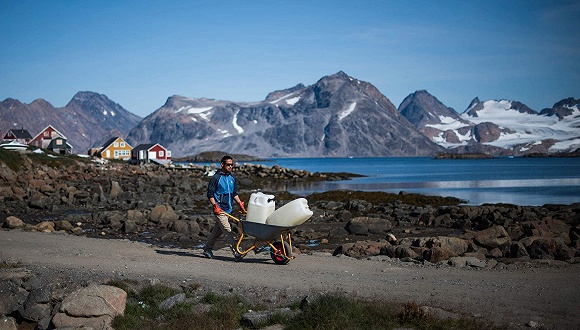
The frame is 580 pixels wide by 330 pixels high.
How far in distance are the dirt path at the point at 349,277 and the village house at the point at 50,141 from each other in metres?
100

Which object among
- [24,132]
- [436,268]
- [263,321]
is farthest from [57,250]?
[24,132]

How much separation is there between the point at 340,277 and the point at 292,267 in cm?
152

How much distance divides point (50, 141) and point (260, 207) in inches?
4378

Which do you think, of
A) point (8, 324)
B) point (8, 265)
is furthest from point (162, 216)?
point (8, 324)

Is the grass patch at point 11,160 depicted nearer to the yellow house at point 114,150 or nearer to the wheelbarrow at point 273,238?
the wheelbarrow at point 273,238

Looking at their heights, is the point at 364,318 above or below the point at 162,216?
above

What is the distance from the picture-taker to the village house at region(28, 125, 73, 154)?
110 meters

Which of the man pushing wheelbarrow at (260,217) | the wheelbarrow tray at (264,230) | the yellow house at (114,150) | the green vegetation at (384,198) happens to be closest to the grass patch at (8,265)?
the man pushing wheelbarrow at (260,217)

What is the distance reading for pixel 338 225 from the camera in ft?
90.1

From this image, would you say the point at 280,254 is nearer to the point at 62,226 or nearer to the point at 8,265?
the point at 8,265

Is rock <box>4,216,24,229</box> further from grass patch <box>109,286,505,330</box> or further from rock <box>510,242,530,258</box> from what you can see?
rock <box>510,242,530,258</box>

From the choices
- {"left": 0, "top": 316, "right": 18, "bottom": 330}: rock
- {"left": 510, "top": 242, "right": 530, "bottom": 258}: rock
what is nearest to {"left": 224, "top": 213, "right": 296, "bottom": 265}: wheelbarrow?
{"left": 0, "top": 316, "right": 18, "bottom": 330}: rock

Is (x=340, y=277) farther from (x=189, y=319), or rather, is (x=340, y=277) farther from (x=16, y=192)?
(x=16, y=192)

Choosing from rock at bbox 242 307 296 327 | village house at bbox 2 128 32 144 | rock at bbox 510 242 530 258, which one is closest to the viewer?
rock at bbox 242 307 296 327
